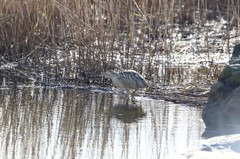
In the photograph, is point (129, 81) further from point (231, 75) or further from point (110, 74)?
point (231, 75)

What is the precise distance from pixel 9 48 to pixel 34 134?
12.7ft

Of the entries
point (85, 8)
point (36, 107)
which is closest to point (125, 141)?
point (36, 107)

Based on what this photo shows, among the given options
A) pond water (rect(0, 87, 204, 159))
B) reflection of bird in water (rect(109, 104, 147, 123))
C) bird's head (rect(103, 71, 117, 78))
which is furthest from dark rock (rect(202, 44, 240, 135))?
bird's head (rect(103, 71, 117, 78))

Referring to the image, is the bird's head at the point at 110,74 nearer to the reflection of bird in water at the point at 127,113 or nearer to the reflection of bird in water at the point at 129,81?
the reflection of bird in water at the point at 129,81

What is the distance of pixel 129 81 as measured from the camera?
610 cm

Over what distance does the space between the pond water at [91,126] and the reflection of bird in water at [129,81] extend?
18 centimetres

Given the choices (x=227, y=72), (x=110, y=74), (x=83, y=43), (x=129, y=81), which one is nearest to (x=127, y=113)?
(x=129, y=81)

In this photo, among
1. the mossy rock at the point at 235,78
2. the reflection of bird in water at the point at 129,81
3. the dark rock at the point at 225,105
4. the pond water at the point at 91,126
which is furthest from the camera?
the reflection of bird in water at the point at 129,81

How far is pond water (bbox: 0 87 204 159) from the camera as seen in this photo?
384cm

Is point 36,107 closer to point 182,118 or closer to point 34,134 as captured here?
point 34,134

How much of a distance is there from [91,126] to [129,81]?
157cm

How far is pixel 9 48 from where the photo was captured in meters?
7.85

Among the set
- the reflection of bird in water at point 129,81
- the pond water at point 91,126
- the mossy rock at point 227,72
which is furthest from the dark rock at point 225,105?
the reflection of bird in water at point 129,81

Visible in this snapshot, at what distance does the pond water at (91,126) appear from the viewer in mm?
3838
